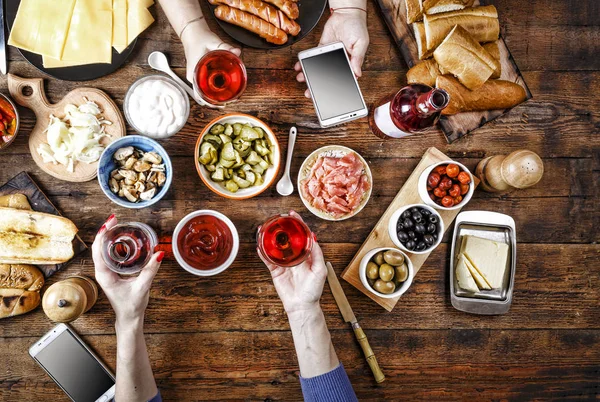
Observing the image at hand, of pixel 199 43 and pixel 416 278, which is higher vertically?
pixel 199 43

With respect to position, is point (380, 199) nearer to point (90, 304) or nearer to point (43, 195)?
point (90, 304)

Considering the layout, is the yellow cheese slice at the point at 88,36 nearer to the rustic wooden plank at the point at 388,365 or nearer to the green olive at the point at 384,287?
the rustic wooden plank at the point at 388,365

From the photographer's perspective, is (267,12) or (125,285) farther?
(267,12)

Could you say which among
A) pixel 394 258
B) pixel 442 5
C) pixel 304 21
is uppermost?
pixel 304 21

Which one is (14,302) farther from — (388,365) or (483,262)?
(483,262)

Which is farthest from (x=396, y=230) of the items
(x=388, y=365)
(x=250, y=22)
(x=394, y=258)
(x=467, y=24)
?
(x=250, y=22)

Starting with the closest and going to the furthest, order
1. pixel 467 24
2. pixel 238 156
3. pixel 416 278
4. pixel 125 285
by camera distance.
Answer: pixel 125 285
pixel 238 156
pixel 467 24
pixel 416 278

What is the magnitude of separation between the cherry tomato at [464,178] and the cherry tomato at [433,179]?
0.24 ft

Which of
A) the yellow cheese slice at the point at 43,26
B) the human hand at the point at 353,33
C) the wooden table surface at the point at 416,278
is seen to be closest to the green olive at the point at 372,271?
the wooden table surface at the point at 416,278

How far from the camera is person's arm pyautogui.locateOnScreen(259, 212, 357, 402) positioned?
151 centimetres

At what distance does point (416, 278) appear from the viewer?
172 cm

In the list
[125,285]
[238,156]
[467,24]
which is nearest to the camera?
Result: [125,285]

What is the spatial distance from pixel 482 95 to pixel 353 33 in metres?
0.53

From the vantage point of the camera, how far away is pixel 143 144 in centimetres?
151
